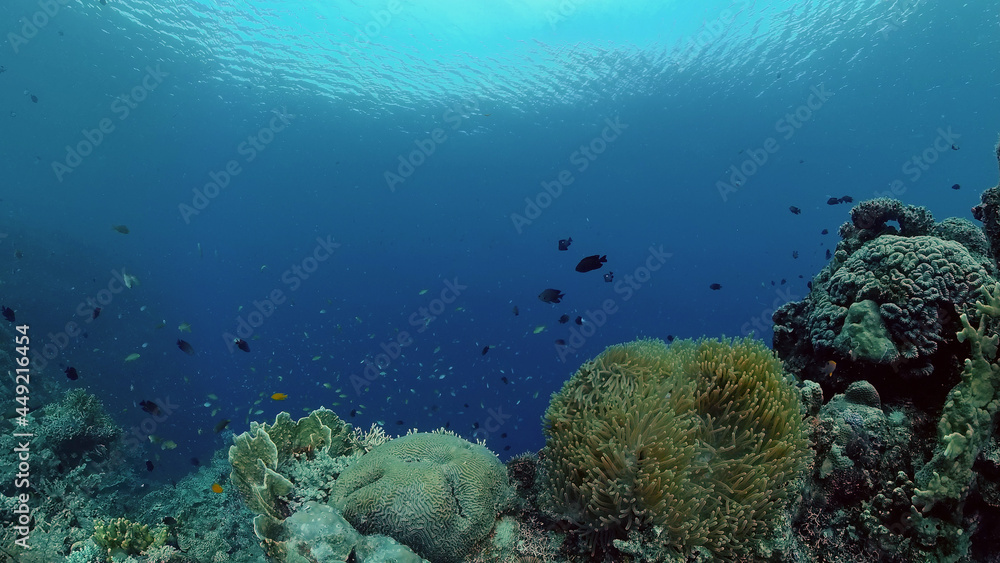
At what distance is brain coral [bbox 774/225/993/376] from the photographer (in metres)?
4.66

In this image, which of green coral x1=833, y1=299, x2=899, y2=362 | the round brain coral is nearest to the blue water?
the round brain coral

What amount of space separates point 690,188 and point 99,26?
164 ft

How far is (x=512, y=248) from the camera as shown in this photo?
6141 cm

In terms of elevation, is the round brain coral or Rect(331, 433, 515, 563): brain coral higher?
the round brain coral

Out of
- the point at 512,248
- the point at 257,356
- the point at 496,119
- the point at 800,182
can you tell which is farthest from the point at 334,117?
the point at 800,182

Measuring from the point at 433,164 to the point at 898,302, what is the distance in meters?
45.6

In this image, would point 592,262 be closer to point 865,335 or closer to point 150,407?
point 865,335

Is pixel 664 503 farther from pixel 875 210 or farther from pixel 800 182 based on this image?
pixel 800 182

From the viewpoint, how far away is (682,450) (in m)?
3.42

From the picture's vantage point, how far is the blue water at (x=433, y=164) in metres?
23.8

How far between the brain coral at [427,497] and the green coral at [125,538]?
115 inches

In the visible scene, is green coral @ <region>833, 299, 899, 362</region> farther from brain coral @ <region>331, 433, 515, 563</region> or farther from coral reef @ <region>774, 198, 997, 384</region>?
brain coral @ <region>331, 433, 515, 563</region>

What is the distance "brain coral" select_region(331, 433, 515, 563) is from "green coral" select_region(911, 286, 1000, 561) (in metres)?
3.39

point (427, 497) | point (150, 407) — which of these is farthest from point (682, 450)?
point (150, 407)
